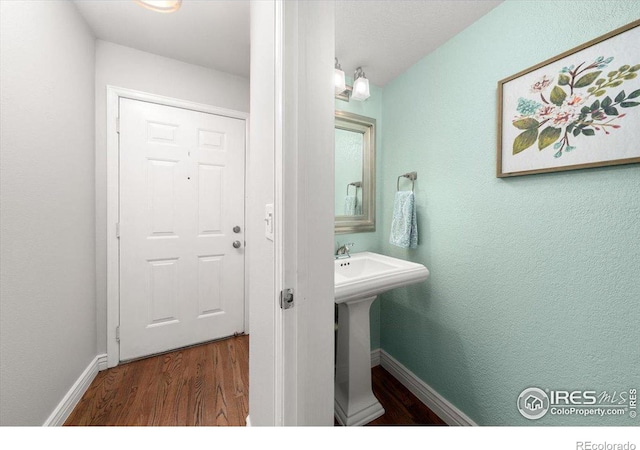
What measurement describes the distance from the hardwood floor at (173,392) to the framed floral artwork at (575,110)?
1.96 meters

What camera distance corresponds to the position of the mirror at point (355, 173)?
174cm

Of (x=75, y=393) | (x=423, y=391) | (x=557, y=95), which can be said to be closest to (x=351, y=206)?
(x=557, y=95)

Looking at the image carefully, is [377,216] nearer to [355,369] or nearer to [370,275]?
[370,275]

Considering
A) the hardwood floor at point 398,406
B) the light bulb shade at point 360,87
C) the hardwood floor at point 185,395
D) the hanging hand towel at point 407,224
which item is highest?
the light bulb shade at point 360,87

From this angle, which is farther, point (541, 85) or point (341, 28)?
point (341, 28)

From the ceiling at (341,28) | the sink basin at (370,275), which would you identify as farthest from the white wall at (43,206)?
the sink basin at (370,275)

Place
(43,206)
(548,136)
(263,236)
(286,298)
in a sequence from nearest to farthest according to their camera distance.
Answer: (286,298) < (263,236) < (548,136) < (43,206)

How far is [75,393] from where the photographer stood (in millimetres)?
1392

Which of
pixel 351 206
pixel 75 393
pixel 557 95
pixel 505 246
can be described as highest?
pixel 557 95

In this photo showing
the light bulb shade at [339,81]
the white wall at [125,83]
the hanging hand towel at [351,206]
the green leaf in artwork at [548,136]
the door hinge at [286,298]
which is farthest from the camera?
the hanging hand towel at [351,206]

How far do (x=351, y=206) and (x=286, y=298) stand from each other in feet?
3.99

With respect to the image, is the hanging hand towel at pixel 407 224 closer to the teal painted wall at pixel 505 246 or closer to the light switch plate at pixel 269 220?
the teal painted wall at pixel 505 246

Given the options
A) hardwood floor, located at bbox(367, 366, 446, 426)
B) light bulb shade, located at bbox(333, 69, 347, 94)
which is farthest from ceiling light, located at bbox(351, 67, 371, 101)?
hardwood floor, located at bbox(367, 366, 446, 426)

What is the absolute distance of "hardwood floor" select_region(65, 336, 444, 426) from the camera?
133 cm
